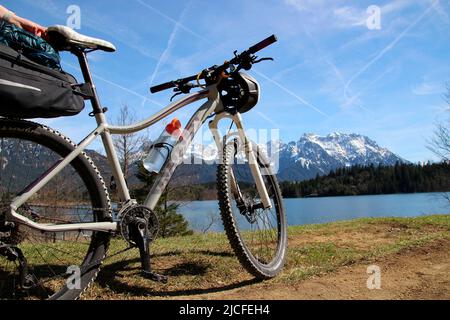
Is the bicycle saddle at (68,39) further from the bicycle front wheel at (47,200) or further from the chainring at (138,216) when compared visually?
the chainring at (138,216)

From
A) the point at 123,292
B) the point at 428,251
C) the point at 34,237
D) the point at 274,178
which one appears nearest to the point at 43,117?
the point at 34,237

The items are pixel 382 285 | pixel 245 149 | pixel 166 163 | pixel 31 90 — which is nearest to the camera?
pixel 31 90

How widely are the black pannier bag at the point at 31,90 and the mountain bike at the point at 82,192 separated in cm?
20

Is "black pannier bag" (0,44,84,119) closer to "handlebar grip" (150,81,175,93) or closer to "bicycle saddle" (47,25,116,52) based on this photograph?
"bicycle saddle" (47,25,116,52)

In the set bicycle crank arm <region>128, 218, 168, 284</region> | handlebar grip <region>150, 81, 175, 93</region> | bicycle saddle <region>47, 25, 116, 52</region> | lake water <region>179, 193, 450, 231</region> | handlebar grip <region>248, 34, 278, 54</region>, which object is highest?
handlebar grip <region>248, 34, 278, 54</region>

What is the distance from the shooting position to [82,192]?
10.8 feet

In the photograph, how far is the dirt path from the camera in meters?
3.34

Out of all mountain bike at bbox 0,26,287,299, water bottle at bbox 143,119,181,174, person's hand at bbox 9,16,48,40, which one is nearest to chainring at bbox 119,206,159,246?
mountain bike at bbox 0,26,287,299

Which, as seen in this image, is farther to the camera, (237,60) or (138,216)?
(237,60)

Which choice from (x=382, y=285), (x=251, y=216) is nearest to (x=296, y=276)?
(x=382, y=285)

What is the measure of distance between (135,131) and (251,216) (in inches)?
73.0

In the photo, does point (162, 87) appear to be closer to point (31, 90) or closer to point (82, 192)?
point (82, 192)

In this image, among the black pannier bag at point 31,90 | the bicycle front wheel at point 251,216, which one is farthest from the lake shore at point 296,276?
the black pannier bag at point 31,90

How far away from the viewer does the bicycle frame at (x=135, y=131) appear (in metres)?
2.93
